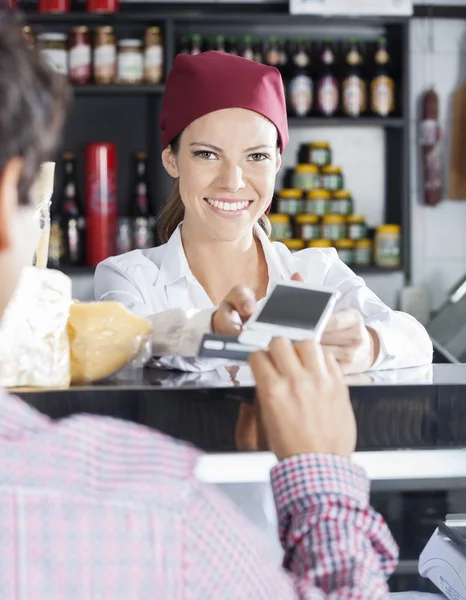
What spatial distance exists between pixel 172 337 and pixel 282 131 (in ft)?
2.16

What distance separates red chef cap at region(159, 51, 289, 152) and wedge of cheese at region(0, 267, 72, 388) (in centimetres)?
69

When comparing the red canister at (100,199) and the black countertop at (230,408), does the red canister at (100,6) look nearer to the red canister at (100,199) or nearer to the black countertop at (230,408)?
the red canister at (100,199)

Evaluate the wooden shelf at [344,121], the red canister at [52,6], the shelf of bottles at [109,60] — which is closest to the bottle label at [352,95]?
the wooden shelf at [344,121]

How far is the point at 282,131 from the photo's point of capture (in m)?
1.73

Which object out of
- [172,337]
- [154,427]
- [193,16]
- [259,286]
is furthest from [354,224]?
[154,427]

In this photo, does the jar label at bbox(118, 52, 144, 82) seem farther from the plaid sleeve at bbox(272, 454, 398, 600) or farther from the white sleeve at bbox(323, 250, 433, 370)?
the plaid sleeve at bbox(272, 454, 398, 600)

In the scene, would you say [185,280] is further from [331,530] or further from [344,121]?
[344,121]

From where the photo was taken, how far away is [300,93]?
3668 mm

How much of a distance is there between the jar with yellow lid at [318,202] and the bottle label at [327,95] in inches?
12.7

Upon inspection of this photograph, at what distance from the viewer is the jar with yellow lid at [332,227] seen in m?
3.73

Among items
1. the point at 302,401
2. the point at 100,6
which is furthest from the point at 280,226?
the point at 302,401

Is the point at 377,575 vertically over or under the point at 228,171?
under

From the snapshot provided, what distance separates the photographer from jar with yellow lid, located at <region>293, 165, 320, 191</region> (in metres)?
3.74

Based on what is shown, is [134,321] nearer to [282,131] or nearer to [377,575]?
[377,575]
